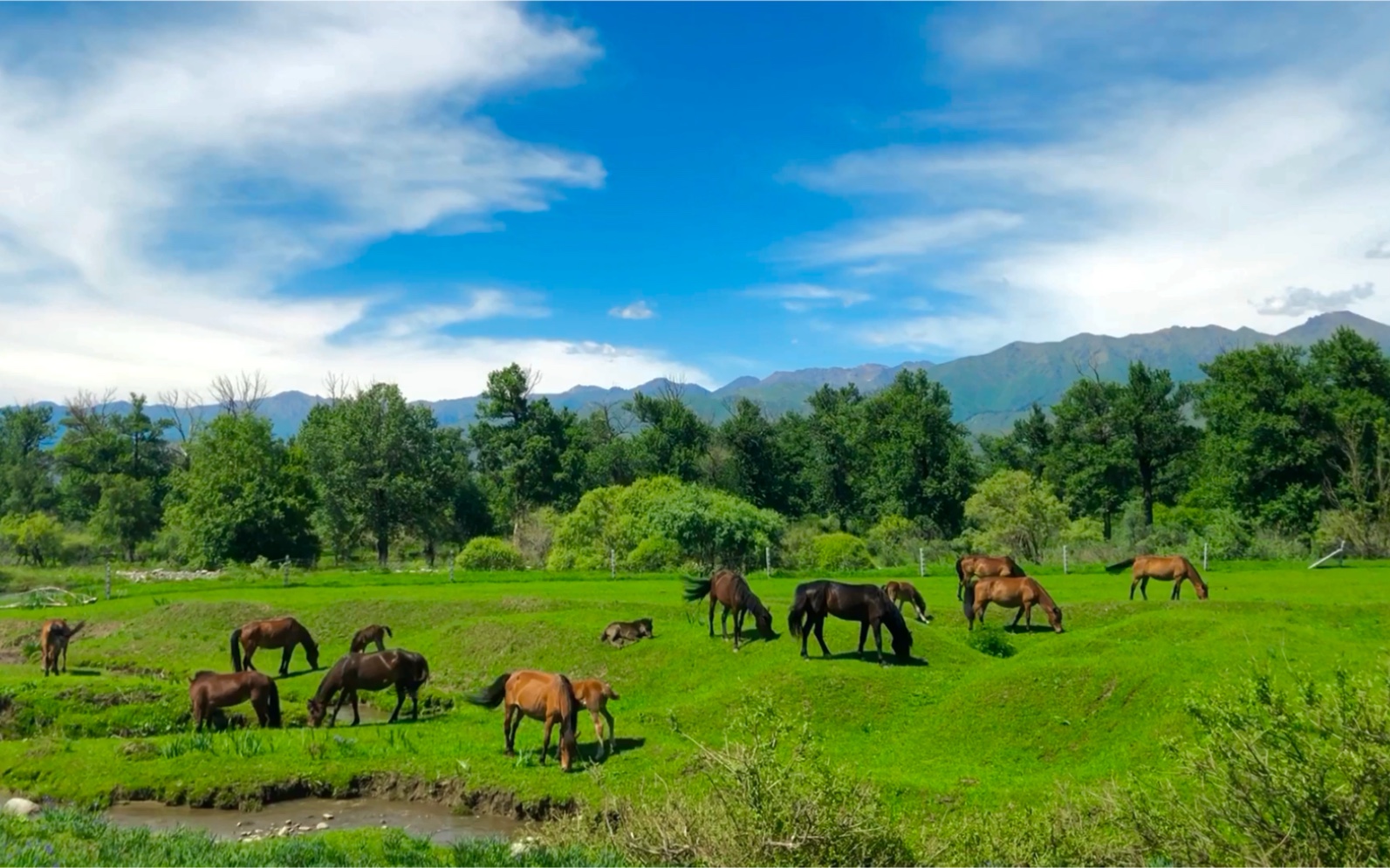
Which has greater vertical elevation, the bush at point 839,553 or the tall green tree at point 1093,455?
the tall green tree at point 1093,455

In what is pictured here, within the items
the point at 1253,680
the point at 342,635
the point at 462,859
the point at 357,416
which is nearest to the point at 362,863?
the point at 462,859

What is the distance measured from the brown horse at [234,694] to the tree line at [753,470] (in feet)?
104

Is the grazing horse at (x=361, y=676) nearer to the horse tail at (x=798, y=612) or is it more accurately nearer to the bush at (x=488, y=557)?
the horse tail at (x=798, y=612)

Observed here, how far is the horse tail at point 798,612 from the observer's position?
71.5 feet

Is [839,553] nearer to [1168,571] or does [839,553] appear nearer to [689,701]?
[1168,571]

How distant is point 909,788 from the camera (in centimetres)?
1424

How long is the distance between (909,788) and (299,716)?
13997 mm

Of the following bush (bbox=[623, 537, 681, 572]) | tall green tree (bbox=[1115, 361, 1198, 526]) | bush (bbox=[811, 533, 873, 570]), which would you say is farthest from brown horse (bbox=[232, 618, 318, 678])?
tall green tree (bbox=[1115, 361, 1198, 526])

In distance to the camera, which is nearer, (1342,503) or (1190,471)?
(1342,503)

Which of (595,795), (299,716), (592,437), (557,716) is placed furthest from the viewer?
(592,437)

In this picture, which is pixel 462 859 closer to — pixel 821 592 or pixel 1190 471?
pixel 821 592

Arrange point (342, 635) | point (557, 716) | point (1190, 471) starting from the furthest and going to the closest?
point (1190, 471) < point (342, 635) < point (557, 716)

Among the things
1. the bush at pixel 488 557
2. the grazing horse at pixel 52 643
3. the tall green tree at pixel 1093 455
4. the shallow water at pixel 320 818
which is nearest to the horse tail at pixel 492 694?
the shallow water at pixel 320 818

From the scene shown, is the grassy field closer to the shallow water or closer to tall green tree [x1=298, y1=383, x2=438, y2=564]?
the shallow water
